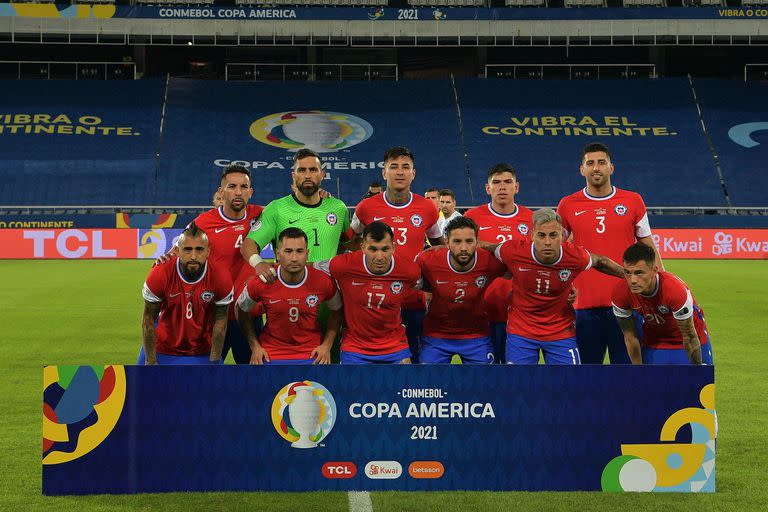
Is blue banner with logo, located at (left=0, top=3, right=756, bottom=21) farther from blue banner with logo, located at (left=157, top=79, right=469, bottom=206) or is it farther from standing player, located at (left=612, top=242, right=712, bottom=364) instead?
standing player, located at (left=612, top=242, right=712, bottom=364)

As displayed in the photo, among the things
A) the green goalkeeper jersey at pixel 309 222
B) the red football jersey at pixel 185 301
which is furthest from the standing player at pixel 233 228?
the red football jersey at pixel 185 301

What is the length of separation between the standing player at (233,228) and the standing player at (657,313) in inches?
116

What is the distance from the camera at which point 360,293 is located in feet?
21.4

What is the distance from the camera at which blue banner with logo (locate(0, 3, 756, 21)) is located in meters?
34.8

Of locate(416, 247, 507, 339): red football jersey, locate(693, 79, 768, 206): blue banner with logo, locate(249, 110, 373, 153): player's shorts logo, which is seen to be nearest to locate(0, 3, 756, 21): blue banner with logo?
locate(693, 79, 768, 206): blue banner with logo

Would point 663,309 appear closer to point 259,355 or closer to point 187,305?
point 259,355

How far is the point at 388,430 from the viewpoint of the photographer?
517cm

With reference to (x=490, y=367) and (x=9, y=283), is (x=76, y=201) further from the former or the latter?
(x=490, y=367)

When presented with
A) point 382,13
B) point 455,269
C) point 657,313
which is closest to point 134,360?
point 455,269

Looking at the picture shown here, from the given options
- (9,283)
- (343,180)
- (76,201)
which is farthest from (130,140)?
(9,283)

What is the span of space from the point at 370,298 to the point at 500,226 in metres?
1.57

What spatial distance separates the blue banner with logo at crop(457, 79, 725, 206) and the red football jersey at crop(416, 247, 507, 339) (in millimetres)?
25101

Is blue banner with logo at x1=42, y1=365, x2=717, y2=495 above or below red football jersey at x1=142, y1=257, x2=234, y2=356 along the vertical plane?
below

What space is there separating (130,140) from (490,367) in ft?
104
